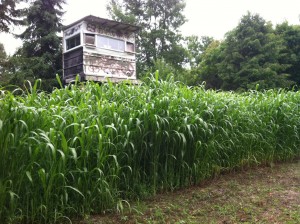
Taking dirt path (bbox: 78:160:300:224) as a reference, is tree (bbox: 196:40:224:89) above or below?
above

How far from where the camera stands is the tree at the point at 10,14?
11.0 meters

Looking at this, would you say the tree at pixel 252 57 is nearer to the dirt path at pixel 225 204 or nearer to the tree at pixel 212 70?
the tree at pixel 212 70

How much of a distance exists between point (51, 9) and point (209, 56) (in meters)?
8.82

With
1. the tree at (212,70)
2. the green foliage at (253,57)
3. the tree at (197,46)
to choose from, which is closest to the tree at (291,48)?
the green foliage at (253,57)

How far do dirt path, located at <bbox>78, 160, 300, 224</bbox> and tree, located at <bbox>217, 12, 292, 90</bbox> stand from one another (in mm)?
9987

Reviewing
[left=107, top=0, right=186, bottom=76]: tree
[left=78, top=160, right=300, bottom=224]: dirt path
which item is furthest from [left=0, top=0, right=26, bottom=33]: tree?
[left=78, top=160, right=300, bottom=224]: dirt path

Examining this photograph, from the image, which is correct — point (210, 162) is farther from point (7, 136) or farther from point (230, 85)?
point (230, 85)

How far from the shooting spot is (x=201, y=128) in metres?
2.79

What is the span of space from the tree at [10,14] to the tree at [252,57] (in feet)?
30.9

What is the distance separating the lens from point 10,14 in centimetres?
1147

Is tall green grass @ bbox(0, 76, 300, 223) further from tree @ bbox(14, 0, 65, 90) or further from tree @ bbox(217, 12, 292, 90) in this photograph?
tree @ bbox(217, 12, 292, 90)

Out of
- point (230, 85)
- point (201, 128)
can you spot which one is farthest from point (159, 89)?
point (230, 85)

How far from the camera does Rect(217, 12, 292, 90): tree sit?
12.7 metres

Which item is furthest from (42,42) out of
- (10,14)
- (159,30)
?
(159,30)
